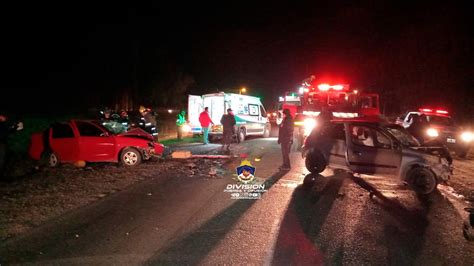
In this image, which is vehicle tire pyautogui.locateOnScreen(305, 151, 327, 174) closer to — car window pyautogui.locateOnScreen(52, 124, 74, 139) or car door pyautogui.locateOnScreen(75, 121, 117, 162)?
car door pyautogui.locateOnScreen(75, 121, 117, 162)

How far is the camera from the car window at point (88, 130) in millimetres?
11758

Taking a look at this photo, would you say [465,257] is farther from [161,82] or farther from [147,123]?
[161,82]

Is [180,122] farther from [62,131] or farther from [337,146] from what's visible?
[337,146]

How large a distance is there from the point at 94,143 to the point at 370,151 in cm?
777

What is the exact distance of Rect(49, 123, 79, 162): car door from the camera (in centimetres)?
1162

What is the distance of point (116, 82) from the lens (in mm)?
28609

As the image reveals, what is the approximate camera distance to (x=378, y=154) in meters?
9.34

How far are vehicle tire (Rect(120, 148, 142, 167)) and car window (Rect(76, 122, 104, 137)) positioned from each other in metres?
0.91

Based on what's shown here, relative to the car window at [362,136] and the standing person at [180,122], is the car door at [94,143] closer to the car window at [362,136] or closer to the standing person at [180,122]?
the car window at [362,136]

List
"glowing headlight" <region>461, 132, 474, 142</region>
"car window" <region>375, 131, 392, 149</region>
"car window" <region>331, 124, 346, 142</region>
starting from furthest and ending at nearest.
→ 1. "glowing headlight" <region>461, 132, 474, 142</region>
2. "car window" <region>331, 124, 346, 142</region>
3. "car window" <region>375, 131, 392, 149</region>

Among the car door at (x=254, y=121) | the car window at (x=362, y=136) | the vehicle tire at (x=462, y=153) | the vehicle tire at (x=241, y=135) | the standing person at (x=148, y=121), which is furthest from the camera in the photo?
the car door at (x=254, y=121)

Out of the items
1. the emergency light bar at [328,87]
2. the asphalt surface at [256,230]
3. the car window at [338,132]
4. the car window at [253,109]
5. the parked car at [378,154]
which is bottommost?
the asphalt surface at [256,230]

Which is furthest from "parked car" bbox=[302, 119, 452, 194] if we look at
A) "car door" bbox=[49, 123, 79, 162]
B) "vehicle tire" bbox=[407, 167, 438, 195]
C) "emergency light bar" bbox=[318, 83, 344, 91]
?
"emergency light bar" bbox=[318, 83, 344, 91]

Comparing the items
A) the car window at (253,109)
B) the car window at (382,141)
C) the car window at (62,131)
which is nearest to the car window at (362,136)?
the car window at (382,141)
